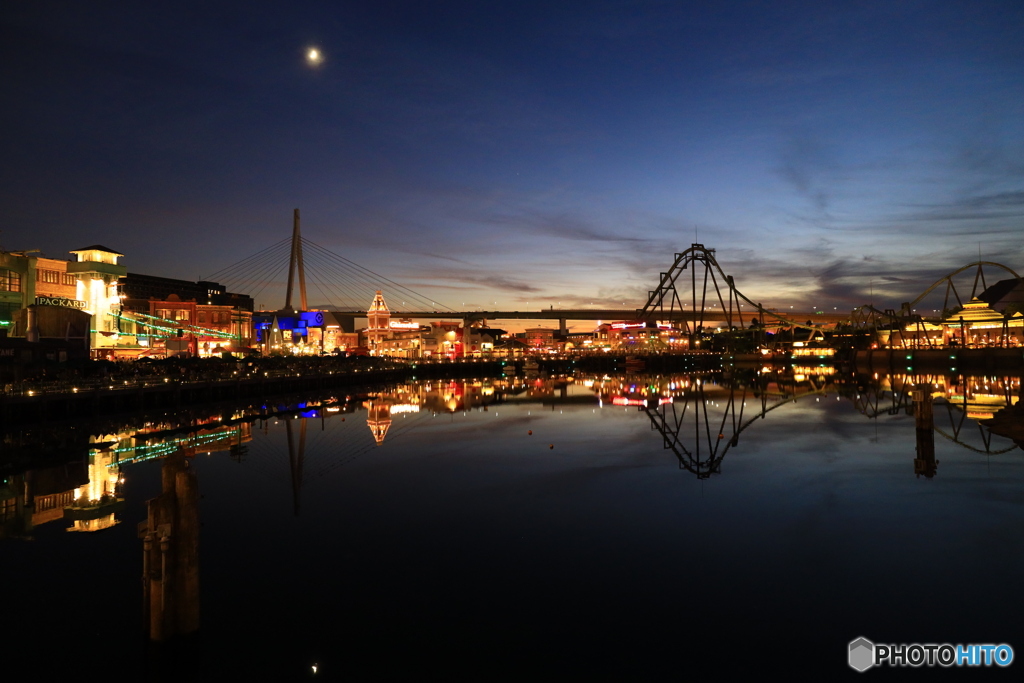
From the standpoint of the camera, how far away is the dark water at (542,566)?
8141mm

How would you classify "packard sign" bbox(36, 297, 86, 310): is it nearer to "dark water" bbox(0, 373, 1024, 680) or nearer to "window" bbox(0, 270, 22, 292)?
"window" bbox(0, 270, 22, 292)

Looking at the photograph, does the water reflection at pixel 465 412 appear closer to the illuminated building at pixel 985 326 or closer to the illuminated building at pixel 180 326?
the illuminated building at pixel 180 326

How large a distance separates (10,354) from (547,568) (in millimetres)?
39024

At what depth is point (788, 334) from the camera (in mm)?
162625

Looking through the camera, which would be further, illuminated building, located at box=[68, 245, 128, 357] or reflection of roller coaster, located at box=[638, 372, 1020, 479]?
illuminated building, located at box=[68, 245, 128, 357]

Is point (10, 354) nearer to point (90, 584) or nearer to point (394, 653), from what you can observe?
point (90, 584)

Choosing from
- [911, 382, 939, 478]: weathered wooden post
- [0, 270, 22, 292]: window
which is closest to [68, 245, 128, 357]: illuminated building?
[0, 270, 22, 292]: window

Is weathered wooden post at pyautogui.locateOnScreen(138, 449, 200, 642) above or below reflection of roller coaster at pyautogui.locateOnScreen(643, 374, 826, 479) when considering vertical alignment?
above

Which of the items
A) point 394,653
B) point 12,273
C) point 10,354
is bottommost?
point 394,653

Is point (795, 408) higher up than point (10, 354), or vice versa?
point (10, 354)

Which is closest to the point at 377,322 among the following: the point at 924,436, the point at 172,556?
the point at 924,436

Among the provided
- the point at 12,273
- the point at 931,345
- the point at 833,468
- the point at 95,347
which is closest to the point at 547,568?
the point at 833,468

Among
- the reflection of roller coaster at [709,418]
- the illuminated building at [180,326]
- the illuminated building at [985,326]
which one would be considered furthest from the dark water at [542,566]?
the illuminated building at [985,326]

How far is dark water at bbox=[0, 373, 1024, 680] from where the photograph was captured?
8141 mm
